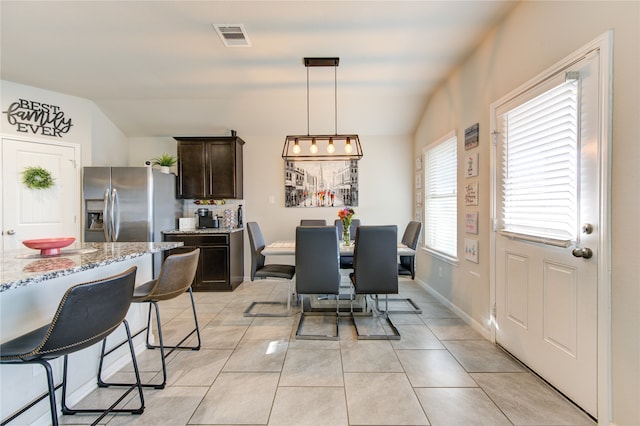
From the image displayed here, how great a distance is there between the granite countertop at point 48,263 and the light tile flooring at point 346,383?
0.93 meters

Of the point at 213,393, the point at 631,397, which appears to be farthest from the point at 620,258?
the point at 213,393

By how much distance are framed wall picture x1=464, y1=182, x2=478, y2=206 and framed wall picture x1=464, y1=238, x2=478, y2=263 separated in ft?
A: 1.26

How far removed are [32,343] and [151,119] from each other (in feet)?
13.1

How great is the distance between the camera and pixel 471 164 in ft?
9.35

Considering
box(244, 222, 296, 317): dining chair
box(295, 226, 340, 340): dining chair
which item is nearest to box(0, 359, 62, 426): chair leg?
box(295, 226, 340, 340): dining chair

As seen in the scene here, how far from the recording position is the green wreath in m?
3.44

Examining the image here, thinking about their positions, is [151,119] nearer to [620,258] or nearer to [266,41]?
A: [266,41]

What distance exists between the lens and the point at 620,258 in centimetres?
145

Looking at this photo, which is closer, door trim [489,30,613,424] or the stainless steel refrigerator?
door trim [489,30,613,424]

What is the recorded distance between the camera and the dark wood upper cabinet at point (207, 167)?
174 inches

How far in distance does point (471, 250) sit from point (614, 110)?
1.66m

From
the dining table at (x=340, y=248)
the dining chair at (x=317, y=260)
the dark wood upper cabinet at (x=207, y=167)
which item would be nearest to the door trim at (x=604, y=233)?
the dining table at (x=340, y=248)

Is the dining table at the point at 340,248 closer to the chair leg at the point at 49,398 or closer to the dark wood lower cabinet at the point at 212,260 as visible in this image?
the dark wood lower cabinet at the point at 212,260

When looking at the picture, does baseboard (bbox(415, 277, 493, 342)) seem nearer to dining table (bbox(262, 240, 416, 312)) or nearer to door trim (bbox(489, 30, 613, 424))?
dining table (bbox(262, 240, 416, 312))
